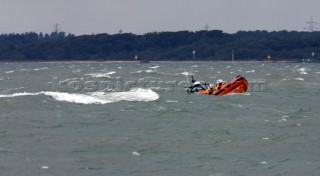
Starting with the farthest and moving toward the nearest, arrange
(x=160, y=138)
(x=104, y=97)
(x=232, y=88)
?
(x=232, y=88), (x=104, y=97), (x=160, y=138)

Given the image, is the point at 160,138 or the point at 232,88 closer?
the point at 160,138

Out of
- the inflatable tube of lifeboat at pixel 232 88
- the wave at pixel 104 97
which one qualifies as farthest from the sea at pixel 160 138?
the inflatable tube of lifeboat at pixel 232 88

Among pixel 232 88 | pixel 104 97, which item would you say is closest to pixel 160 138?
pixel 104 97

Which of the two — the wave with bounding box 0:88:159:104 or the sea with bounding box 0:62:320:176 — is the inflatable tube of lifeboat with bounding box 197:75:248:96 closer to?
the wave with bounding box 0:88:159:104

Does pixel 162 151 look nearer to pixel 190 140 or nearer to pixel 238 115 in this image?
pixel 190 140

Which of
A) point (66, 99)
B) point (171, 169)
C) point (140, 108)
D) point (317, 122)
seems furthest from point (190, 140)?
point (66, 99)

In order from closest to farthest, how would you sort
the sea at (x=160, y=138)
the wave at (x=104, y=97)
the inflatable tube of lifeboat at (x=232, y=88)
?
the sea at (x=160, y=138), the wave at (x=104, y=97), the inflatable tube of lifeboat at (x=232, y=88)

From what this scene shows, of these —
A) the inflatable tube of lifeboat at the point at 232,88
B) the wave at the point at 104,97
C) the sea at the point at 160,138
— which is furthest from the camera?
the inflatable tube of lifeboat at the point at 232,88

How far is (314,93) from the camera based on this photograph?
145ft

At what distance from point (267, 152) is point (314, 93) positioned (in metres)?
23.9

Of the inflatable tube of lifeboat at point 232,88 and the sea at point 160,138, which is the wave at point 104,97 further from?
the inflatable tube of lifeboat at point 232,88

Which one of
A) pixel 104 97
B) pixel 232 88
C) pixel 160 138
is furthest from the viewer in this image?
pixel 232 88

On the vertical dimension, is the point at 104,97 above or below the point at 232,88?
below

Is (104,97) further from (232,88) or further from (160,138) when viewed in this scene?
(160,138)
